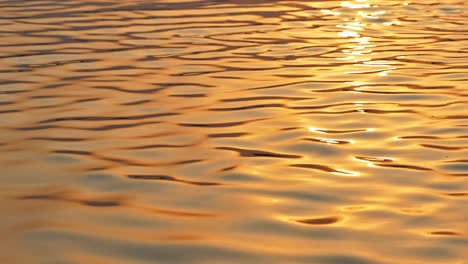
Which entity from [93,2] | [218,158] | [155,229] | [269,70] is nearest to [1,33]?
[93,2]

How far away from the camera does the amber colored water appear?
3.32 metres

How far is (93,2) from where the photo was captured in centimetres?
952

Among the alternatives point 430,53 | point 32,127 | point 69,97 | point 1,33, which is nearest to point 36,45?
point 1,33

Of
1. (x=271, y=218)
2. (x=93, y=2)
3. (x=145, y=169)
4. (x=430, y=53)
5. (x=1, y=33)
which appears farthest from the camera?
(x=93, y=2)

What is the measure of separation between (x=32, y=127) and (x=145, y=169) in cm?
105

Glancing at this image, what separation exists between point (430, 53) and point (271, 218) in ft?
12.2

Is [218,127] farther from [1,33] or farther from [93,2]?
[93,2]

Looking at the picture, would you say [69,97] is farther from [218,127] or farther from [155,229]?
[155,229]

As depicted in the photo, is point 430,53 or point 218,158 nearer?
point 218,158

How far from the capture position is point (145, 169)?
414cm

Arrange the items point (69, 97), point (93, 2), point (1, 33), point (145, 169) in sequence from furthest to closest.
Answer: point (93, 2), point (1, 33), point (69, 97), point (145, 169)

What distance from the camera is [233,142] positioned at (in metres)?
4.57

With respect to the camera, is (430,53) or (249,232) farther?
(430,53)

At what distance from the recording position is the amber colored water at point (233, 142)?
3.32 meters
